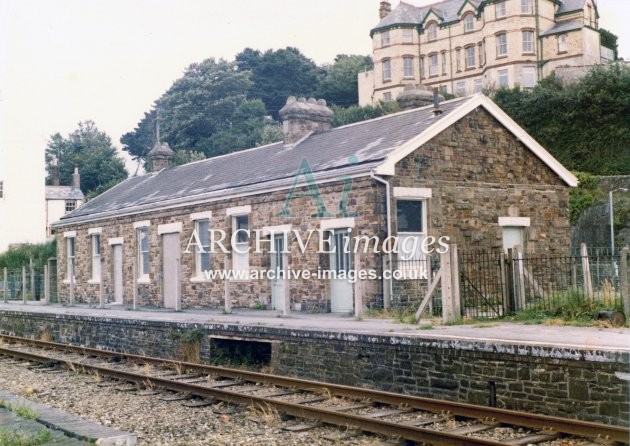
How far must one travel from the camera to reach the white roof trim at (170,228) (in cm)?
2202

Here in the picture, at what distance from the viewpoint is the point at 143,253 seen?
24.0 m

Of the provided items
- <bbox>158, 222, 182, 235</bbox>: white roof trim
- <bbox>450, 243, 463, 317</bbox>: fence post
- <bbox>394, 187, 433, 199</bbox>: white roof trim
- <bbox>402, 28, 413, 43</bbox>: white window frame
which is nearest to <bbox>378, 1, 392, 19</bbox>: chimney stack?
<bbox>402, 28, 413, 43</bbox>: white window frame

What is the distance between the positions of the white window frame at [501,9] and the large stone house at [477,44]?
0.22ft

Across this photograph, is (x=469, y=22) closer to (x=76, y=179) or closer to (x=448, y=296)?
(x=76, y=179)

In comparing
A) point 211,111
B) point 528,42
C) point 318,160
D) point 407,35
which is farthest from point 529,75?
point 318,160

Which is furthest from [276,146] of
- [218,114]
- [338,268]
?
[218,114]

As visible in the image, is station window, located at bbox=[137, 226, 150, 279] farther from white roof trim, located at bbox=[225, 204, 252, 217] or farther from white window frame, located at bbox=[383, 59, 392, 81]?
white window frame, located at bbox=[383, 59, 392, 81]

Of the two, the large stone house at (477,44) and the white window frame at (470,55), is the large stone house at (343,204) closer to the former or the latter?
the large stone house at (477,44)

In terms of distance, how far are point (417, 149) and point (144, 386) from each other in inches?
336

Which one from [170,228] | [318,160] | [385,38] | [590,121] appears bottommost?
[170,228]

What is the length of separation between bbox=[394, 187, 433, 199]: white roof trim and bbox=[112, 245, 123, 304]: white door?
480 inches

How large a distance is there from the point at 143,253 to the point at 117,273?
189cm

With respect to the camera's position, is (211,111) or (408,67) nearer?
(211,111)

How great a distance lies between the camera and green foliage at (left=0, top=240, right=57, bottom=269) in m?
33.7
